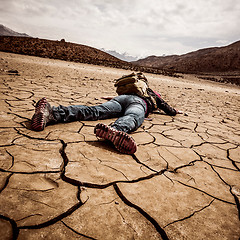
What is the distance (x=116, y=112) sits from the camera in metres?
1.71

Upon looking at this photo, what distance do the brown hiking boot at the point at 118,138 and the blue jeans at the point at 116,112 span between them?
13 centimetres

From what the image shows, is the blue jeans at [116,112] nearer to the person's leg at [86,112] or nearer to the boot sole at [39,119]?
the person's leg at [86,112]

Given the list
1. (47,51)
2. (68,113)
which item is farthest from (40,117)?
(47,51)

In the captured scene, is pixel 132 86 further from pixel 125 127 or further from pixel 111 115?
pixel 125 127

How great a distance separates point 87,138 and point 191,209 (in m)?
0.87

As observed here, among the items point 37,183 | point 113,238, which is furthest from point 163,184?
point 37,183

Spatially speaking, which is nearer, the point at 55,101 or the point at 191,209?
the point at 191,209

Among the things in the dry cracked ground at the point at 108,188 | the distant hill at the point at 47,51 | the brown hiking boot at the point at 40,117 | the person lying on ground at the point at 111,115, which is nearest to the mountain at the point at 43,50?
the distant hill at the point at 47,51

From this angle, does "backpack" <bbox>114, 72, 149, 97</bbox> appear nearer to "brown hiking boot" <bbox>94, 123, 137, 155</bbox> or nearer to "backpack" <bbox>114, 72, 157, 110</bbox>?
"backpack" <bbox>114, 72, 157, 110</bbox>

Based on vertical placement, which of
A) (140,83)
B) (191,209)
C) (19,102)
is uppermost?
(140,83)

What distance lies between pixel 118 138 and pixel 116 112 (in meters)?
0.64

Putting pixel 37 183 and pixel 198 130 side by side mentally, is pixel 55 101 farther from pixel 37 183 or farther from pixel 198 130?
pixel 198 130

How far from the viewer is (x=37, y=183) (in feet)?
2.53

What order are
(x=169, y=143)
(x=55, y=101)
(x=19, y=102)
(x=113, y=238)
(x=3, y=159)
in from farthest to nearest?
(x=55, y=101) → (x=19, y=102) → (x=169, y=143) → (x=3, y=159) → (x=113, y=238)
